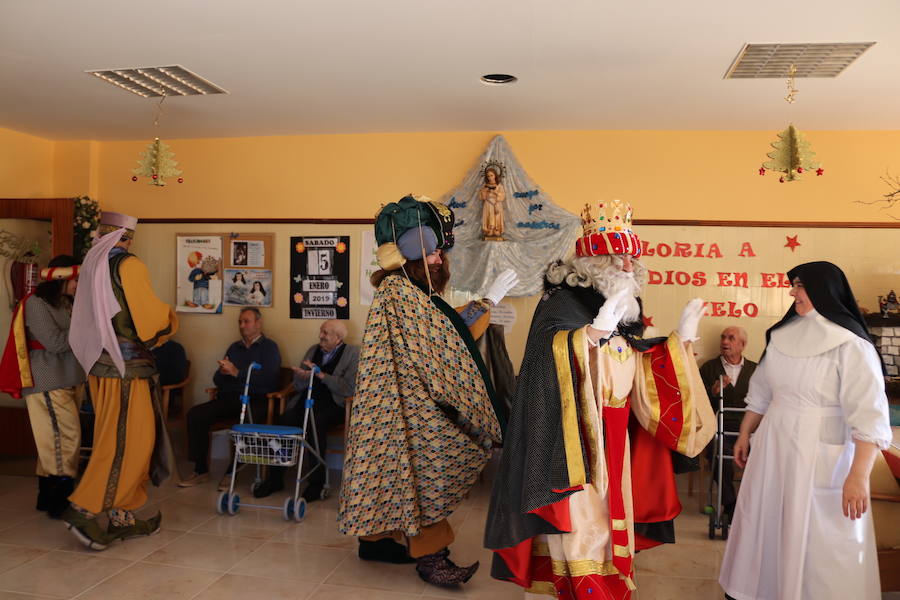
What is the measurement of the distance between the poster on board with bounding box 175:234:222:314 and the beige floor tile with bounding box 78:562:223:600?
2958mm

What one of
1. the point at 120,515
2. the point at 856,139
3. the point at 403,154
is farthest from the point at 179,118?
the point at 856,139

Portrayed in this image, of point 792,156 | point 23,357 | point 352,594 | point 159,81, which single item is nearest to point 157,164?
point 159,81

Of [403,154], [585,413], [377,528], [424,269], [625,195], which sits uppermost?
[403,154]

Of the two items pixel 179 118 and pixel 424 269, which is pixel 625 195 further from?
pixel 179 118

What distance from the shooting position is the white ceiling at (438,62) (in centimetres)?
345

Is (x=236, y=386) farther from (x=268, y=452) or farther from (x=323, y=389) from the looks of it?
(x=268, y=452)

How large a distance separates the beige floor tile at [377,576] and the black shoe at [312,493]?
3.67 ft

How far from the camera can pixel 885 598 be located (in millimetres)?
3475

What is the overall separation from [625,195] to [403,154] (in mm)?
1906

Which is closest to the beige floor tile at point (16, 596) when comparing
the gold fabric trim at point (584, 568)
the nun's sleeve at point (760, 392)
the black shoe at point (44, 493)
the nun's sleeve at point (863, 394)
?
the black shoe at point (44, 493)

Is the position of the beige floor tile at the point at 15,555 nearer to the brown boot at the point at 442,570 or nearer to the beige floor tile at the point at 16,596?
the beige floor tile at the point at 16,596

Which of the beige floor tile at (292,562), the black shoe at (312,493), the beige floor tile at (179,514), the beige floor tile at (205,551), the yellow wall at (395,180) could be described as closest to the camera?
the beige floor tile at (292,562)

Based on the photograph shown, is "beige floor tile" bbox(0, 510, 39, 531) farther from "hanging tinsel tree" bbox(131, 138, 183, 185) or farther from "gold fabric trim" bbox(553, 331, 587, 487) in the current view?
"gold fabric trim" bbox(553, 331, 587, 487)

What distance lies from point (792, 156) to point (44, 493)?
211 inches
